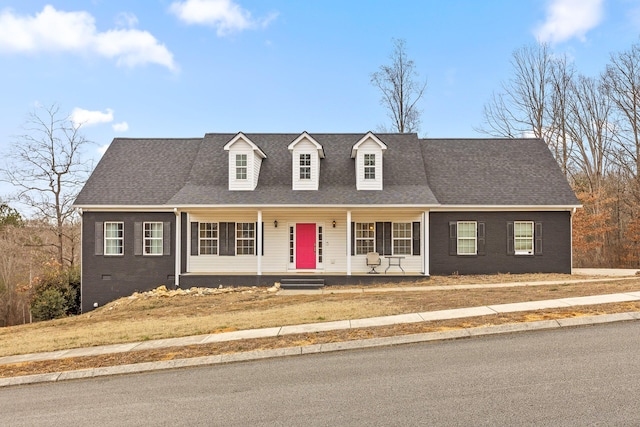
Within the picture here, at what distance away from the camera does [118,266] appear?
1958 centimetres

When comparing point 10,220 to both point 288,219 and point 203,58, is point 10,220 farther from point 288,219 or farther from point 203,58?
point 288,219

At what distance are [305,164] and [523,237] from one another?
9564 mm

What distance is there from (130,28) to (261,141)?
286 inches

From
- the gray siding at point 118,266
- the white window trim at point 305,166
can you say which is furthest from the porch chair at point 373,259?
the gray siding at point 118,266

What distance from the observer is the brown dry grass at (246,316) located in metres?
8.34

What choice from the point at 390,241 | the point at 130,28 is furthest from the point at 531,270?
the point at 130,28

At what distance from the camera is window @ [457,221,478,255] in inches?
768

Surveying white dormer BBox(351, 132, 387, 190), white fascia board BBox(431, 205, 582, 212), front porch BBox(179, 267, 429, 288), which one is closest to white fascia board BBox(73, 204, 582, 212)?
white fascia board BBox(431, 205, 582, 212)

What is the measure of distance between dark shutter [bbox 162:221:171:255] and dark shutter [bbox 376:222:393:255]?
865cm

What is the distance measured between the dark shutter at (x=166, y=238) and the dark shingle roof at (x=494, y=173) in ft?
37.0

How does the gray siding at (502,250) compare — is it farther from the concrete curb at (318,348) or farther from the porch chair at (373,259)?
the concrete curb at (318,348)

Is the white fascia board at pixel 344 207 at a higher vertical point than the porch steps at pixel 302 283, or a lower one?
higher

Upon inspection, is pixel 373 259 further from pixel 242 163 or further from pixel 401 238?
pixel 242 163

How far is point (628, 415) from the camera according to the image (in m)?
4.66
